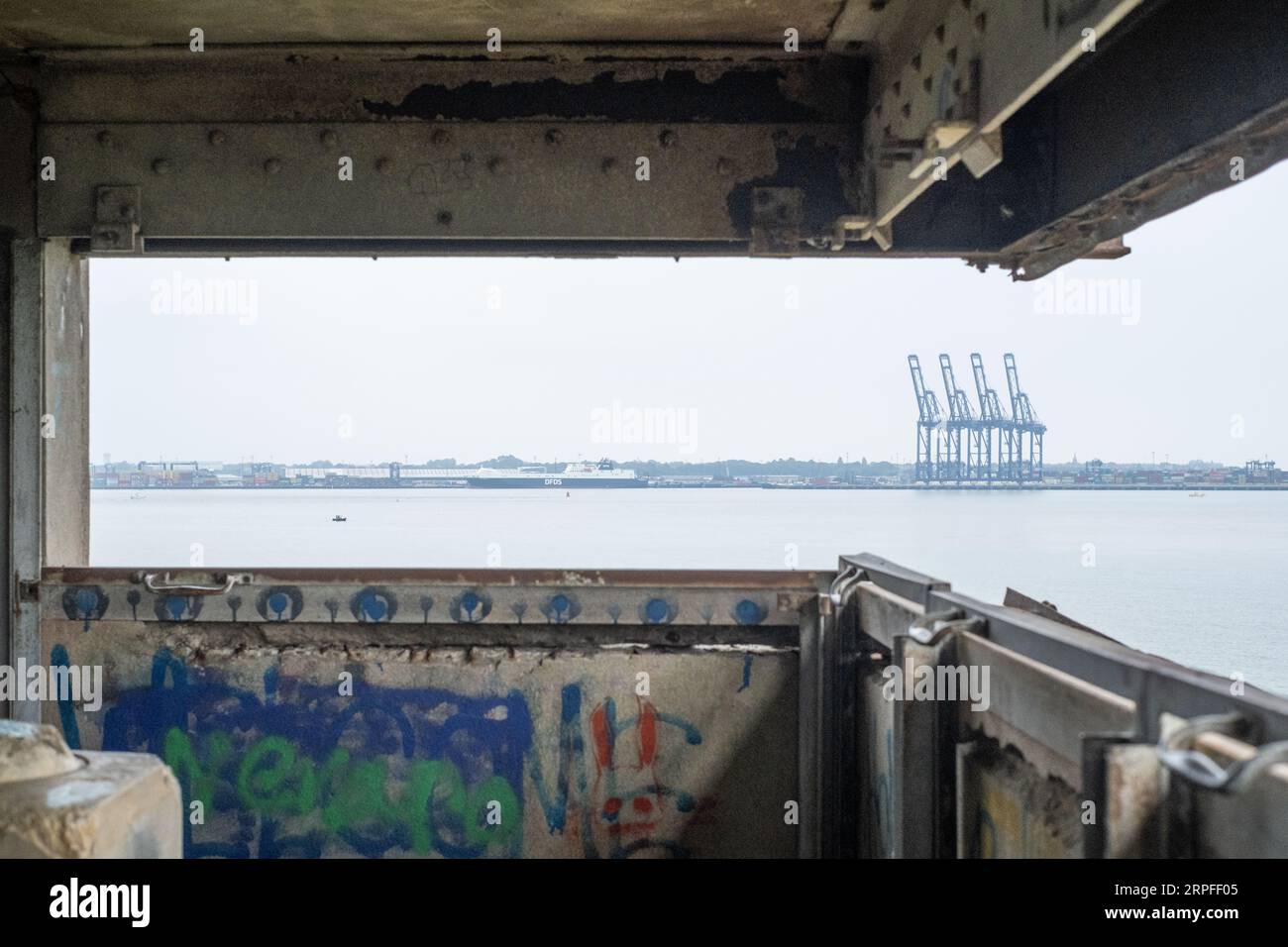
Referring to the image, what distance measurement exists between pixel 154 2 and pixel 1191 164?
370cm

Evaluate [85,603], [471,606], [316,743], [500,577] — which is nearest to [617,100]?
[500,577]

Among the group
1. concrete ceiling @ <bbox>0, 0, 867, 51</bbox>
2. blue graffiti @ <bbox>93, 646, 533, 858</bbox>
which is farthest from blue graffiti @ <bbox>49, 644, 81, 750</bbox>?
concrete ceiling @ <bbox>0, 0, 867, 51</bbox>

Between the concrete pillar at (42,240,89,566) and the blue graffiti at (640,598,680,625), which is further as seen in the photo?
the concrete pillar at (42,240,89,566)

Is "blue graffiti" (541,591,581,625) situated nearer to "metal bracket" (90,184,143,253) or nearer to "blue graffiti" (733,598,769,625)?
"blue graffiti" (733,598,769,625)

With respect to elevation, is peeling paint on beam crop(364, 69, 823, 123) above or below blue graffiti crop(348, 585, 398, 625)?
above

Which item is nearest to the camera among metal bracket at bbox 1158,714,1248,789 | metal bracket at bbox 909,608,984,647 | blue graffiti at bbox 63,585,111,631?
metal bracket at bbox 1158,714,1248,789

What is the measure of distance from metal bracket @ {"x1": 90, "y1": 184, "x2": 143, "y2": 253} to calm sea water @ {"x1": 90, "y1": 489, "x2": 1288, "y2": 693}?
5.82 m

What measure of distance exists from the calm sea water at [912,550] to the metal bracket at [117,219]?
19.1 ft

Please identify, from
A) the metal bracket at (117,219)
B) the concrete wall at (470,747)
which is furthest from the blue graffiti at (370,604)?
the metal bracket at (117,219)

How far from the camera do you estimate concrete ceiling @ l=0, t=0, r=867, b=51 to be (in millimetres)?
4324

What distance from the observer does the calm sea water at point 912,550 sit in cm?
2122
